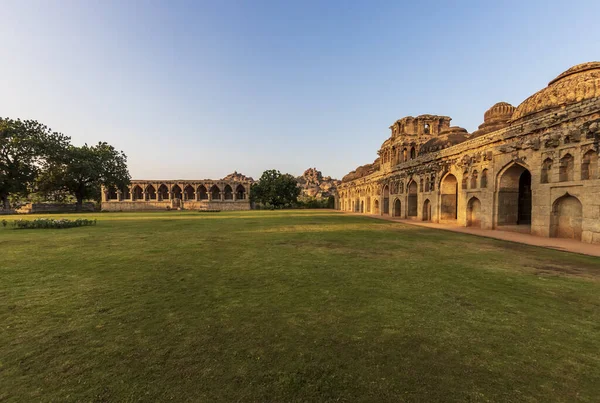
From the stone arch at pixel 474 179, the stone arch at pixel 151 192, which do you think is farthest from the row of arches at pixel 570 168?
the stone arch at pixel 151 192

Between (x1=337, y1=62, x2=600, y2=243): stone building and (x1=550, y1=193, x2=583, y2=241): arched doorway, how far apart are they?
1.5 inches

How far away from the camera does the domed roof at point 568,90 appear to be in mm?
13742

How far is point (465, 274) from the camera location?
592cm

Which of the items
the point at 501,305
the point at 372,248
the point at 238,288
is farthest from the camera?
the point at 372,248

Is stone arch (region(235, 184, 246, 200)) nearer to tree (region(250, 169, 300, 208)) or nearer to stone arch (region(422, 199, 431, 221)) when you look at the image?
tree (region(250, 169, 300, 208))

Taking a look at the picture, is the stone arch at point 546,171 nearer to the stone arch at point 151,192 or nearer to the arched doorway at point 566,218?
the arched doorway at point 566,218

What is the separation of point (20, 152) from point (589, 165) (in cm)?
5370

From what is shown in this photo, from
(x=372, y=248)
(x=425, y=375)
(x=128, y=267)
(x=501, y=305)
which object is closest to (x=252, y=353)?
(x=425, y=375)

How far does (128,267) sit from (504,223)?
57.7ft

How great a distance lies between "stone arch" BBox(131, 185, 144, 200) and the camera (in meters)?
59.6

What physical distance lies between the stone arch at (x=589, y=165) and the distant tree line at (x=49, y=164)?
52224mm

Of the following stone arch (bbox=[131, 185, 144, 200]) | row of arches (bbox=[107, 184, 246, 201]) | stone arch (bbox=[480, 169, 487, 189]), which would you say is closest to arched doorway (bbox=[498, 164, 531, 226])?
stone arch (bbox=[480, 169, 487, 189])

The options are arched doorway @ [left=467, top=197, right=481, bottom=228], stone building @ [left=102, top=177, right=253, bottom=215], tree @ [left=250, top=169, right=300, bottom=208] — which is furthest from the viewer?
stone building @ [left=102, top=177, right=253, bottom=215]

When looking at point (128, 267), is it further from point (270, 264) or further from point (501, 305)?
point (501, 305)
